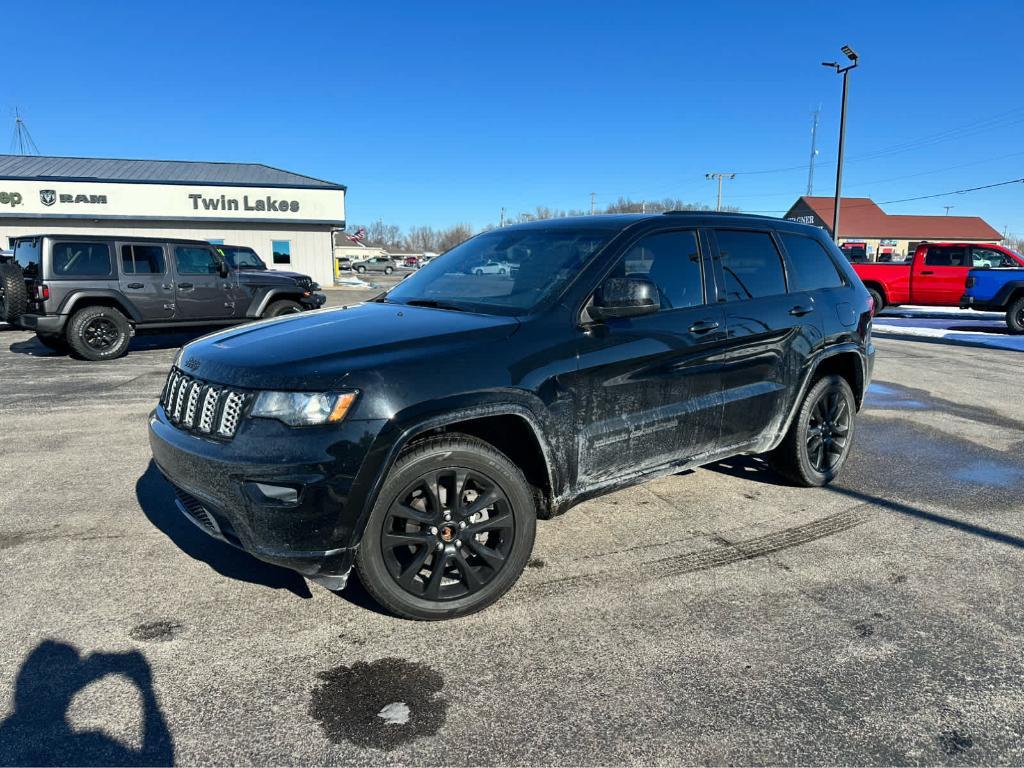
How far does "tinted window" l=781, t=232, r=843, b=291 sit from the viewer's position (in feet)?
14.8

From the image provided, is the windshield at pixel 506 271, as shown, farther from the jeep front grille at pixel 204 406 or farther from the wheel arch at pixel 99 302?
the wheel arch at pixel 99 302

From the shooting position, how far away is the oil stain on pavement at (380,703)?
7.44 feet

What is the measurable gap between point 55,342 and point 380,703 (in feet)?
35.5

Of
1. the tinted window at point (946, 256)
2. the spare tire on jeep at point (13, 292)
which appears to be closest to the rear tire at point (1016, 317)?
the tinted window at point (946, 256)

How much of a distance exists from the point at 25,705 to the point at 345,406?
1531 millimetres

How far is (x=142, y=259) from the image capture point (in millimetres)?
10688

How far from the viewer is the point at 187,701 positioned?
7.89 ft

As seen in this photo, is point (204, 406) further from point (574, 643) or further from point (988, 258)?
point (988, 258)

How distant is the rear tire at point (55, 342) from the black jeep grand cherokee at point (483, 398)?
8651mm

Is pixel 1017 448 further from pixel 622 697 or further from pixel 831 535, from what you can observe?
pixel 622 697

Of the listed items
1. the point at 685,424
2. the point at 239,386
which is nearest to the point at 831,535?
the point at 685,424

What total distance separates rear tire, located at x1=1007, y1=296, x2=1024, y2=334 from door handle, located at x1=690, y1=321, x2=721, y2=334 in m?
15.0

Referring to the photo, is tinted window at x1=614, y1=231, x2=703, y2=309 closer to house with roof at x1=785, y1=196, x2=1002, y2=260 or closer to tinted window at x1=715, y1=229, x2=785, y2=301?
tinted window at x1=715, y1=229, x2=785, y2=301

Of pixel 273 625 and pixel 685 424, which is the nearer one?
pixel 273 625
